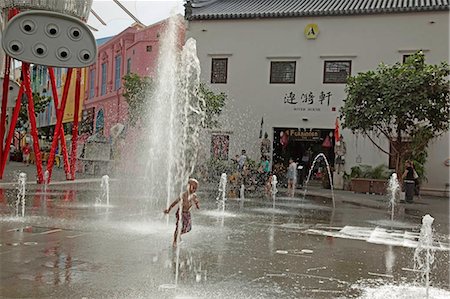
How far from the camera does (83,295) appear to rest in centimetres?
472

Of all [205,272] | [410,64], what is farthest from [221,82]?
[205,272]

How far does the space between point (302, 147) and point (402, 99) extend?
8.59 metres

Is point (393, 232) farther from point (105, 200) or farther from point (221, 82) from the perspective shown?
point (221, 82)

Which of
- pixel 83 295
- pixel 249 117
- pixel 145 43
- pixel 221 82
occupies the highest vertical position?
pixel 145 43

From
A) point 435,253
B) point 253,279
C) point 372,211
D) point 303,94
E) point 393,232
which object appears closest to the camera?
point 253,279

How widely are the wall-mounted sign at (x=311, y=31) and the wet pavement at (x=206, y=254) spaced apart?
1440 cm

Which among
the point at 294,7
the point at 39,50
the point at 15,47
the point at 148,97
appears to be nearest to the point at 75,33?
the point at 39,50

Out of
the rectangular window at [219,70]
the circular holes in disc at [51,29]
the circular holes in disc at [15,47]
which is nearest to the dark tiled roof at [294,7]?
the rectangular window at [219,70]

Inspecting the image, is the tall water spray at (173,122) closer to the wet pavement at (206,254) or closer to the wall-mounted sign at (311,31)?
the wall-mounted sign at (311,31)

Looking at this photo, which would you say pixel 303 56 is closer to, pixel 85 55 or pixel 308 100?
pixel 308 100

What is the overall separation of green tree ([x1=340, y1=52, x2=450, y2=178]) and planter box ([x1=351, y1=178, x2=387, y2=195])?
136 centimetres

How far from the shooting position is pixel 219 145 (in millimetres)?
25891

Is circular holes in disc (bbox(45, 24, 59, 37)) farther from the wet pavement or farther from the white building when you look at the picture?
the white building

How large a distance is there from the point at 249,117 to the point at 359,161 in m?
5.44
